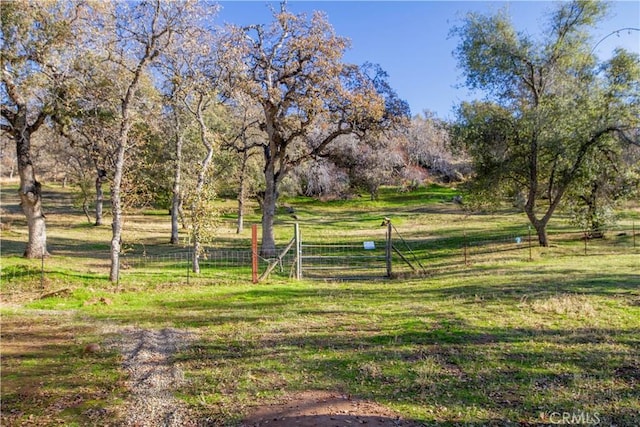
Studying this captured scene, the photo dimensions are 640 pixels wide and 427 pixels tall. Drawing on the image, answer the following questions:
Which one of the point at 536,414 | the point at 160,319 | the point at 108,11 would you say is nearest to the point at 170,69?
the point at 108,11

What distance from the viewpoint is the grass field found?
15.4 feet

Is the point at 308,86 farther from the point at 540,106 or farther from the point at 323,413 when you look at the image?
the point at 323,413

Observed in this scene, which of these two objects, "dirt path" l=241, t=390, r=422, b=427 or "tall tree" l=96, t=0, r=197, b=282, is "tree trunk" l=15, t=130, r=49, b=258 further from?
"dirt path" l=241, t=390, r=422, b=427

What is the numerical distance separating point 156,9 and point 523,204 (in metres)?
19.5

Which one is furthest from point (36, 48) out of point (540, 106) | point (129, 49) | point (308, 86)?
point (540, 106)

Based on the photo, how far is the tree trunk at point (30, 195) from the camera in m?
15.7

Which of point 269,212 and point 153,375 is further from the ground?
point 269,212

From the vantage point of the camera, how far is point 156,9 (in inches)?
481

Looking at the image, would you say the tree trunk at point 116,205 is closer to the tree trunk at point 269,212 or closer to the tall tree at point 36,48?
the tall tree at point 36,48

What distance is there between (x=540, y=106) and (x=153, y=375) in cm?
1942

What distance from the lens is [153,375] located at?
5.57 metres

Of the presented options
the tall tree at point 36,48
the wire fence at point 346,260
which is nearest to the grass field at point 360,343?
the wire fence at point 346,260

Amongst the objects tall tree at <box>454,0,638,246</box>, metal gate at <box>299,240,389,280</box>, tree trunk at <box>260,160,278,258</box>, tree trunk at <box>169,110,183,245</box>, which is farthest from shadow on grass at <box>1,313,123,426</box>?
tall tree at <box>454,0,638,246</box>

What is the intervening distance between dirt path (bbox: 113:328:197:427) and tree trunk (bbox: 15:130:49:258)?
1139 cm
